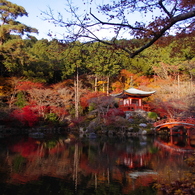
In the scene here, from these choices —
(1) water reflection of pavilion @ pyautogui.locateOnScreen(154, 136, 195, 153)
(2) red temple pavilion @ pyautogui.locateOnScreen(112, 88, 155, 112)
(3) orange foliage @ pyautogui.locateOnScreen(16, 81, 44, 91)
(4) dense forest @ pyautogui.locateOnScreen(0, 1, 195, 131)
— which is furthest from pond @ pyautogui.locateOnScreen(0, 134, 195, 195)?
(2) red temple pavilion @ pyautogui.locateOnScreen(112, 88, 155, 112)

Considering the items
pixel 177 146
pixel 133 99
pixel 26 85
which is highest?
pixel 26 85

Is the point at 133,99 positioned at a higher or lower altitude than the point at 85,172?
higher

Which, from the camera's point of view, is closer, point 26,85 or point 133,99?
point 26,85

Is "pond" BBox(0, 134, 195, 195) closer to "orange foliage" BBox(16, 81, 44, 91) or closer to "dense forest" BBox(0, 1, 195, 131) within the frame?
"dense forest" BBox(0, 1, 195, 131)

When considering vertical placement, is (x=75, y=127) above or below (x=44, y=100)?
below

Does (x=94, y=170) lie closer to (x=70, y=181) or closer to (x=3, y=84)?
(x=70, y=181)

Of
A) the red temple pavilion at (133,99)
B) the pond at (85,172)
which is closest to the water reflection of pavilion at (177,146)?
the pond at (85,172)

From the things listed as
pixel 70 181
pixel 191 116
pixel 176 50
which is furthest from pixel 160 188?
pixel 191 116

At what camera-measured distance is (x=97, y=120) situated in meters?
18.6

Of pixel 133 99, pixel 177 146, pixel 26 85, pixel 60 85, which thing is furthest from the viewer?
pixel 60 85

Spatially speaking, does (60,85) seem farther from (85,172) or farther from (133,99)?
(85,172)

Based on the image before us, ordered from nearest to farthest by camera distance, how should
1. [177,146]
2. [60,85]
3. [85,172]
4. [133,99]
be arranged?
[85,172] → [177,146] → [133,99] → [60,85]

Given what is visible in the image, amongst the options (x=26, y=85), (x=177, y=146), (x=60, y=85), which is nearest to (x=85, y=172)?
(x=177, y=146)

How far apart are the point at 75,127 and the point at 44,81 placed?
6.33 metres
